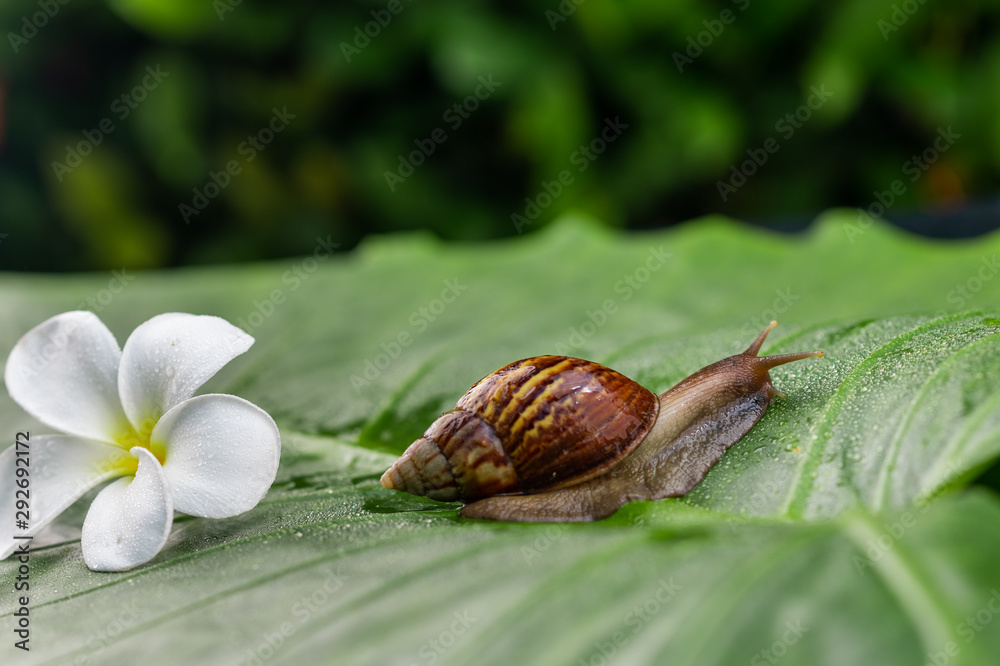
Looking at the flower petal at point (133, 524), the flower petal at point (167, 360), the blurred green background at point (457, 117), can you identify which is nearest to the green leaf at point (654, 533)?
the flower petal at point (133, 524)

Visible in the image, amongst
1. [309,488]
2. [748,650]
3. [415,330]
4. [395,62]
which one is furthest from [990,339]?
[395,62]

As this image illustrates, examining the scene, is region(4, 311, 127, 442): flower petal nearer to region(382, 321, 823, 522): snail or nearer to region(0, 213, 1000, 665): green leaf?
region(0, 213, 1000, 665): green leaf

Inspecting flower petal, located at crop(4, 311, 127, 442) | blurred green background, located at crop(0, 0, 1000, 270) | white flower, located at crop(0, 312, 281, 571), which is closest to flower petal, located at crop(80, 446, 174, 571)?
white flower, located at crop(0, 312, 281, 571)

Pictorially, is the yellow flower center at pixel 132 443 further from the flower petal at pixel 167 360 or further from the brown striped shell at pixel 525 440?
the brown striped shell at pixel 525 440

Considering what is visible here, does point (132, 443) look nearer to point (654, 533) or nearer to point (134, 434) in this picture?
point (134, 434)

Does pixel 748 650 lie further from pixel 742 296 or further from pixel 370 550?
pixel 742 296

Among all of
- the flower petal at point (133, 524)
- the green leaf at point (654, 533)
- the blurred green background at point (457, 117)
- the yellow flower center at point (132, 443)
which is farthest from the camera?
the blurred green background at point (457, 117)
